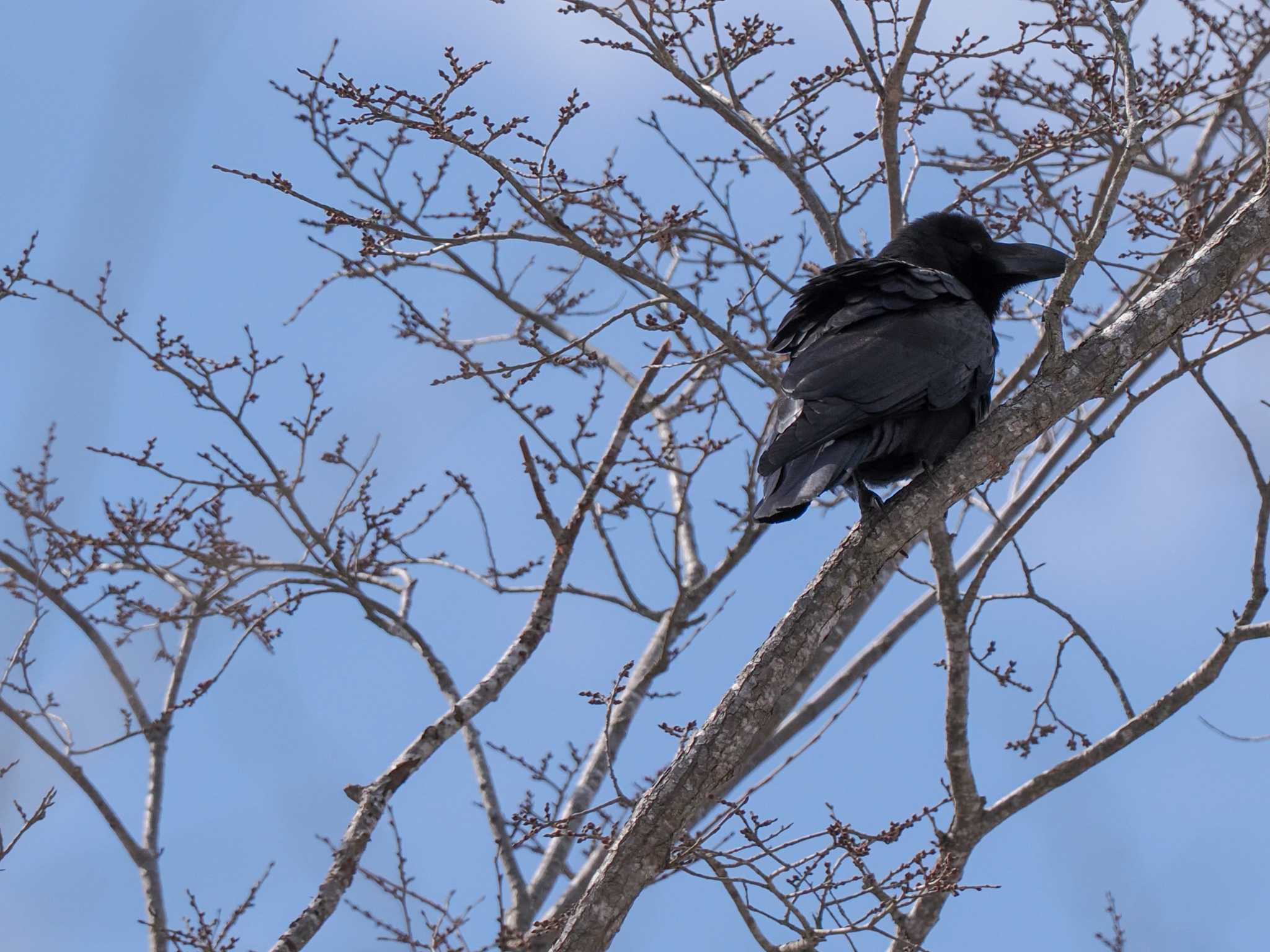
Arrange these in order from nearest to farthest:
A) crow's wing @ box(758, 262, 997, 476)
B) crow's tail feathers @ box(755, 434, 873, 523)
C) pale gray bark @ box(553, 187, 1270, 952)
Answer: pale gray bark @ box(553, 187, 1270, 952) < crow's tail feathers @ box(755, 434, 873, 523) < crow's wing @ box(758, 262, 997, 476)

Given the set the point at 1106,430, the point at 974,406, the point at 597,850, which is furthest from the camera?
the point at 597,850

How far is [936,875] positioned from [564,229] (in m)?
2.86

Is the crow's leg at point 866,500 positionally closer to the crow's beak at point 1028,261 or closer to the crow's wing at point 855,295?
the crow's wing at point 855,295

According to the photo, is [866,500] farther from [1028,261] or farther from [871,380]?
[1028,261]

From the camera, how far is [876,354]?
458 cm

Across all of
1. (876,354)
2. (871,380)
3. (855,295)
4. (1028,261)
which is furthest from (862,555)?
(1028,261)

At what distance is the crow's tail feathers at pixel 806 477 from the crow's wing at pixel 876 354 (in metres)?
0.03

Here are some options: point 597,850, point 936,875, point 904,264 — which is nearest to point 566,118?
point 904,264

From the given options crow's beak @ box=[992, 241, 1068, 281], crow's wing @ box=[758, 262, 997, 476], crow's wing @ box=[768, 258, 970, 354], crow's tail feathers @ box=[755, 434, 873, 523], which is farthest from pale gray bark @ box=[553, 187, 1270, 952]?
crow's beak @ box=[992, 241, 1068, 281]

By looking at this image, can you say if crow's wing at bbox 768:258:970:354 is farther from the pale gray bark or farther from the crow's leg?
the pale gray bark

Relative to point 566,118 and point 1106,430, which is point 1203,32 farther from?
point 566,118

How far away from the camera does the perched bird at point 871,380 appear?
4.23 metres

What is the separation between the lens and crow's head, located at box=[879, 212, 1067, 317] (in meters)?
5.68

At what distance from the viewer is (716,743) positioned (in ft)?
11.6
